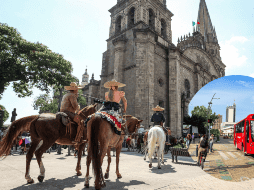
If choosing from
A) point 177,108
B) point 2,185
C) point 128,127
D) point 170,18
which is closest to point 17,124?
point 2,185

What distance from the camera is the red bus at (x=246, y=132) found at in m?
2.39

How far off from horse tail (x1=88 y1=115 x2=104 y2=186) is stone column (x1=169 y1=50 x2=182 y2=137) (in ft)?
73.6

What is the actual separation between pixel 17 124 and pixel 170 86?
80.1 ft

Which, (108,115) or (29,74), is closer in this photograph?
(108,115)

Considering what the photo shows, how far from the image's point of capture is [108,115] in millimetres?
5020

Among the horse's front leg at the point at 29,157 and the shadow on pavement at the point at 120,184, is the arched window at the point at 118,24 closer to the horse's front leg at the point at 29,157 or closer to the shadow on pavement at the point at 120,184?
the horse's front leg at the point at 29,157

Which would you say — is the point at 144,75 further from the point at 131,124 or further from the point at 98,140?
the point at 98,140

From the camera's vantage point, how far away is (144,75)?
76.0ft

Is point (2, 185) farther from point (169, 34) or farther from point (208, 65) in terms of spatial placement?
point (208, 65)

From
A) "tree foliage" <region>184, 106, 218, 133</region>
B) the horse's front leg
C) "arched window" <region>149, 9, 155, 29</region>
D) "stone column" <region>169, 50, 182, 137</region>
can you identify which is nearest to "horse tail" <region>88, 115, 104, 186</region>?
the horse's front leg

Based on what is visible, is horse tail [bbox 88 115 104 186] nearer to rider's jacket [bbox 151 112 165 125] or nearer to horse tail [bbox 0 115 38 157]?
horse tail [bbox 0 115 38 157]

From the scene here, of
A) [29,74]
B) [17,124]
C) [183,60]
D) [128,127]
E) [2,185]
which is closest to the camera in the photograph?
[2,185]

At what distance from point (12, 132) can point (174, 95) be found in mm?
24258

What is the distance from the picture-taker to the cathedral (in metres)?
23.2
